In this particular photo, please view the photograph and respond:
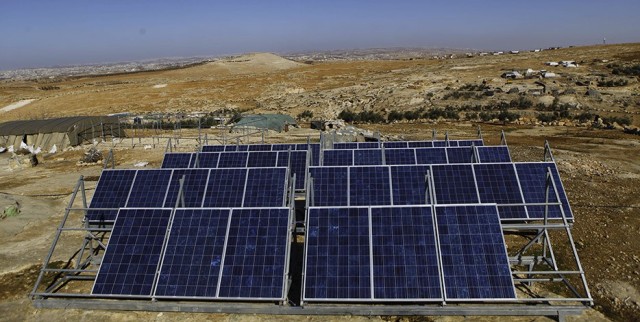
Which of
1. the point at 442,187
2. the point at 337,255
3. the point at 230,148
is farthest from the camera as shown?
the point at 230,148

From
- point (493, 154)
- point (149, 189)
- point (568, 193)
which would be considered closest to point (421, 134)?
point (568, 193)

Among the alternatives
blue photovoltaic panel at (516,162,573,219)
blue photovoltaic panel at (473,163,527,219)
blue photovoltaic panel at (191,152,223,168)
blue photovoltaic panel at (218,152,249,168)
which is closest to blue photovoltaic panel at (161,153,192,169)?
blue photovoltaic panel at (191,152,223,168)

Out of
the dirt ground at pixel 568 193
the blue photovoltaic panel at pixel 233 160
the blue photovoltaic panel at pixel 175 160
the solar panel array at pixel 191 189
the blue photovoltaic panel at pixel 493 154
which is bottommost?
the dirt ground at pixel 568 193

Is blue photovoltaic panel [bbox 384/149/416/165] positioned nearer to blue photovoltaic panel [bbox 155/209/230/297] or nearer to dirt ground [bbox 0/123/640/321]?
dirt ground [bbox 0/123/640/321]

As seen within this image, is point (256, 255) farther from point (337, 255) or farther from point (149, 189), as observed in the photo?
point (149, 189)

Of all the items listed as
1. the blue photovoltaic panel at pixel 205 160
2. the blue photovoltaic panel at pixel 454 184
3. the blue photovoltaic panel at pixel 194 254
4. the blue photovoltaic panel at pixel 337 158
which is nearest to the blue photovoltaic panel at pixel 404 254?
the blue photovoltaic panel at pixel 454 184

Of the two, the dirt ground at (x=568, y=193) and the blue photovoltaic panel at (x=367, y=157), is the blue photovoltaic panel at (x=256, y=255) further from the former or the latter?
the blue photovoltaic panel at (x=367, y=157)
